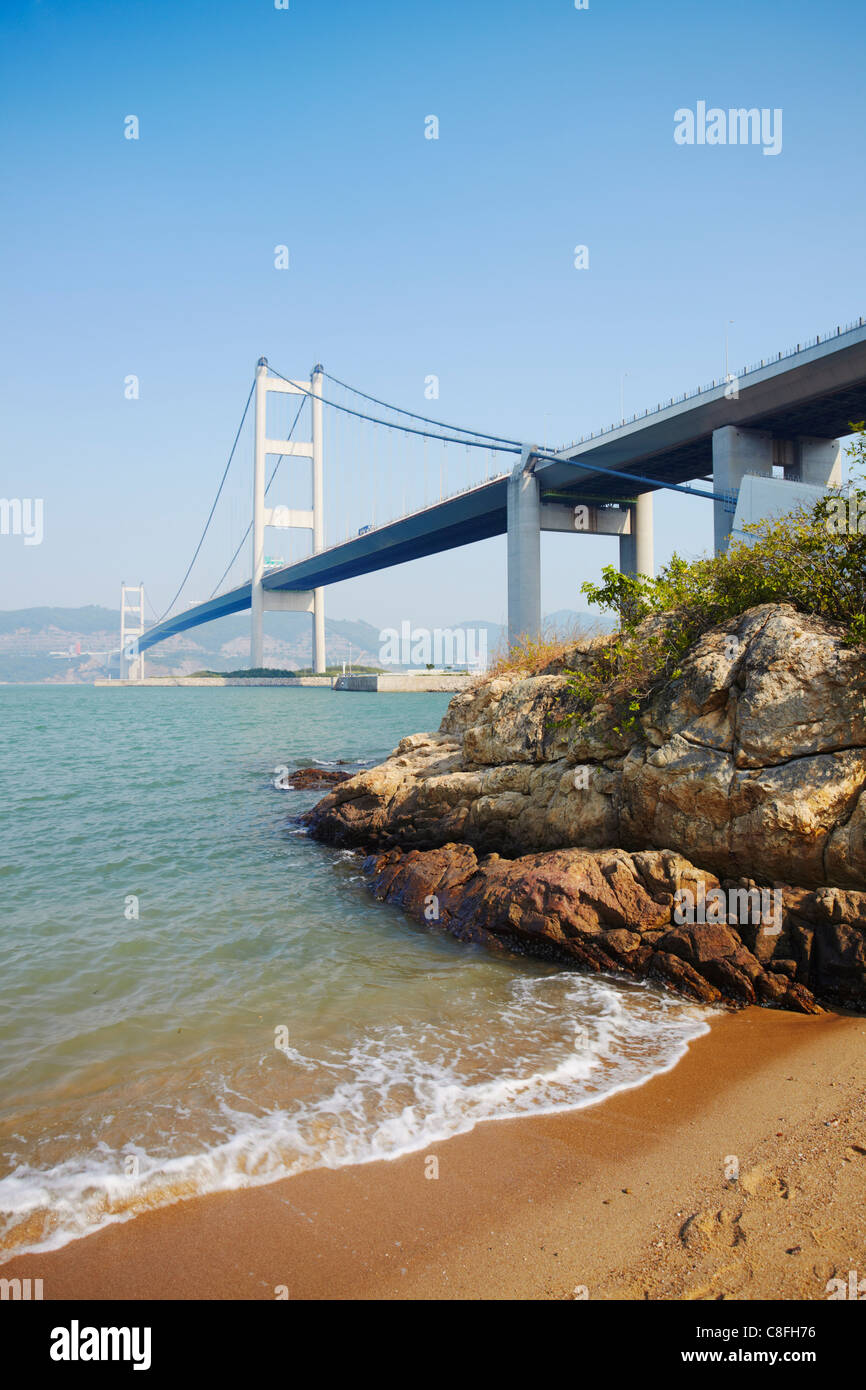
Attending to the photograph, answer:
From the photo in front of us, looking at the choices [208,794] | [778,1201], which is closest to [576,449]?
[208,794]

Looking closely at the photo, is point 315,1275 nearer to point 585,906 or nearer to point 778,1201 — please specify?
point 778,1201

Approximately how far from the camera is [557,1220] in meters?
2.98

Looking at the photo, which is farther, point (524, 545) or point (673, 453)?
point (524, 545)

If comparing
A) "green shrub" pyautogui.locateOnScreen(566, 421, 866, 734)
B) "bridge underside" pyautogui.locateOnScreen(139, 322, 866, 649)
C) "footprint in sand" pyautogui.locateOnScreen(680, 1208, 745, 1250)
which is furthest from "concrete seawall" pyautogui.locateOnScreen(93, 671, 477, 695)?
"footprint in sand" pyautogui.locateOnScreen(680, 1208, 745, 1250)

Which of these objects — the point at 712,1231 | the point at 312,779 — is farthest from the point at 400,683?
the point at 712,1231

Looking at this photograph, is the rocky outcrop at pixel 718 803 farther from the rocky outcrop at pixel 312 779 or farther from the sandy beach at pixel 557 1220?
the rocky outcrop at pixel 312 779

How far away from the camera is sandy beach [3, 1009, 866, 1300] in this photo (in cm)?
265

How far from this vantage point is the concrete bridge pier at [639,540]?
136ft

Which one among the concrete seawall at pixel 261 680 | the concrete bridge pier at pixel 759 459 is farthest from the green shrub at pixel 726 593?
the concrete seawall at pixel 261 680

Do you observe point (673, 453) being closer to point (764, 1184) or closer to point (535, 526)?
point (535, 526)

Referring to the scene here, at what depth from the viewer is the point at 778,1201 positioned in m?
2.96

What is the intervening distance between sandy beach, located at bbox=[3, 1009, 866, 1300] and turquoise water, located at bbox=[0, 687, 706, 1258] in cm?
23

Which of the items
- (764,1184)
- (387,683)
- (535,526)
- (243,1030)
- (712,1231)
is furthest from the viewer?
(387,683)

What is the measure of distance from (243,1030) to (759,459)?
94.3 feet
